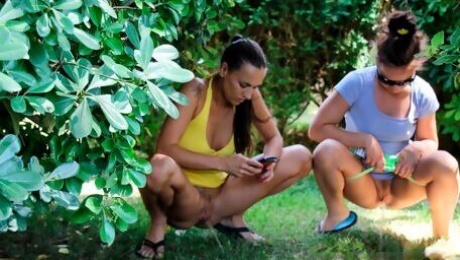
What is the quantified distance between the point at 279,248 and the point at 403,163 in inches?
26.6

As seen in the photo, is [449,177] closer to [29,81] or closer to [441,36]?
[441,36]

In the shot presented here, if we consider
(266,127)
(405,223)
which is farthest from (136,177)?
(405,223)

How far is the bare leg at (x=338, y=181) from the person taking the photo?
3.61 m

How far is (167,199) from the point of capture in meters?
3.52

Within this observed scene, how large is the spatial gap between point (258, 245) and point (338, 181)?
18.3 inches

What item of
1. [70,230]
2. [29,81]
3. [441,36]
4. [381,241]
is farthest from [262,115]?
[29,81]

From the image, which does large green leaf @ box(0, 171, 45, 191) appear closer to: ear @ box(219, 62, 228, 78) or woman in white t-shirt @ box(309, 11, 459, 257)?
ear @ box(219, 62, 228, 78)

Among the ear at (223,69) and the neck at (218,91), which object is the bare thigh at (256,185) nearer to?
the neck at (218,91)

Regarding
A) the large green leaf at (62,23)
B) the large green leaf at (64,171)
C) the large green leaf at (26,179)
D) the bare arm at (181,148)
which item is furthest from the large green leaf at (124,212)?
the bare arm at (181,148)

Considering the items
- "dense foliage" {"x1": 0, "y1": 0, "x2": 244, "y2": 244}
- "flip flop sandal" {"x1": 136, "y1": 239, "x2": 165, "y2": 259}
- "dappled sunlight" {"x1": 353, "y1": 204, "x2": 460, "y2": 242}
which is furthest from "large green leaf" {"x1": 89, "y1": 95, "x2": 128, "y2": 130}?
"dappled sunlight" {"x1": 353, "y1": 204, "x2": 460, "y2": 242}

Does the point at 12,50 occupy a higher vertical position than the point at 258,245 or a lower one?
higher

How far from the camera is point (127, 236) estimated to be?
388 centimetres

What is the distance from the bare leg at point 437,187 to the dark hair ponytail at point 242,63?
28.6 inches

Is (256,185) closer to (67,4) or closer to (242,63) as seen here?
(242,63)
